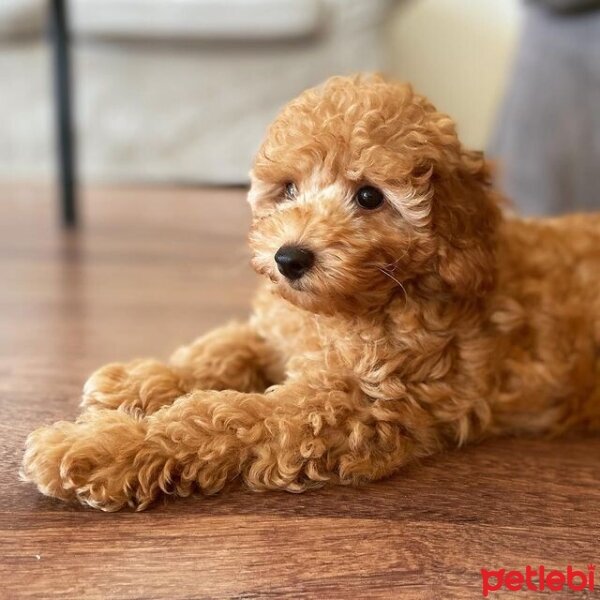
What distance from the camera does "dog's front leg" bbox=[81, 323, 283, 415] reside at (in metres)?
1.73

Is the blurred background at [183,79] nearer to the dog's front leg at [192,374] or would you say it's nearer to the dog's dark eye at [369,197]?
the dog's front leg at [192,374]

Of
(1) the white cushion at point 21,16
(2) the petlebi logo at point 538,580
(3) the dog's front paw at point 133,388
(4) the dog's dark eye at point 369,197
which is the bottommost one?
(2) the petlebi logo at point 538,580

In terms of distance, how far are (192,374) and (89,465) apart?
415mm

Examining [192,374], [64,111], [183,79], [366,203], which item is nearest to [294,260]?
[366,203]

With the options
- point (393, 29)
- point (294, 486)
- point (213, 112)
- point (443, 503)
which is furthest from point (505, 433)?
point (393, 29)

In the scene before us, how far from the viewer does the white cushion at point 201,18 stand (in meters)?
4.10

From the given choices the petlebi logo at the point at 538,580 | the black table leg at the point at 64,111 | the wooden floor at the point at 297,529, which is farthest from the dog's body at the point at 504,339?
the black table leg at the point at 64,111

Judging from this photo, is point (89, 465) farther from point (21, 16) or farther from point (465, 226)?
point (21, 16)

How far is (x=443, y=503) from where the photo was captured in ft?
5.28

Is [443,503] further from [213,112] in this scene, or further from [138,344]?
[213,112]

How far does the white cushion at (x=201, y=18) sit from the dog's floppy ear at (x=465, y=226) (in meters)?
2.65

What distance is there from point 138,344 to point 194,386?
2.11 feet

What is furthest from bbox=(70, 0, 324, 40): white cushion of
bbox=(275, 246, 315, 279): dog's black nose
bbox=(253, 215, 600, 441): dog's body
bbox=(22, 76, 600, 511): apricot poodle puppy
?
bbox=(275, 246, 315, 279): dog's black nose

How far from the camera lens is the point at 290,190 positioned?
1680 millimetres
